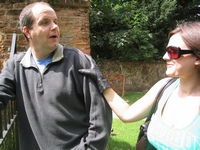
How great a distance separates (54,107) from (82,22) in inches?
98.3

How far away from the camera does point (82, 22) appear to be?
156 inches

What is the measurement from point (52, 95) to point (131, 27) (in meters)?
10.4

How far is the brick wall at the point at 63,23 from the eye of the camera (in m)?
3.48

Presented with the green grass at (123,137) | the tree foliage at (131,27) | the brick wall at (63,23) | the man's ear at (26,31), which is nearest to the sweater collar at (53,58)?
the man's ear at (26,31)

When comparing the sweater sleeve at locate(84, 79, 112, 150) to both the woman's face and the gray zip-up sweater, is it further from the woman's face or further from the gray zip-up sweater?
the woman's face

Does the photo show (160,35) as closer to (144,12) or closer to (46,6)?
(144,12)

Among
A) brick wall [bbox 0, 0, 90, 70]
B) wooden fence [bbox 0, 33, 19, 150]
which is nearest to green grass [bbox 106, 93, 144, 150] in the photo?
brick wall [bbox 0, 0, 90, 70]

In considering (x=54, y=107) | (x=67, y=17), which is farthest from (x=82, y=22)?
(x=54, y=107)

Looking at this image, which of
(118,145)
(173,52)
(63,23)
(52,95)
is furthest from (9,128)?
(118,145)

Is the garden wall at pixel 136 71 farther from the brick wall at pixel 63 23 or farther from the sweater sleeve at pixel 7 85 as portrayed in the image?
the sweater sleeve at pixel 7 85

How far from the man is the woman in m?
0.12

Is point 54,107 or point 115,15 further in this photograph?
point 115,15

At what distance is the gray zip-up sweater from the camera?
5.41ft

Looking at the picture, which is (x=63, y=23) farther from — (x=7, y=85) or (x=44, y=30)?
(x=7, y=85)
